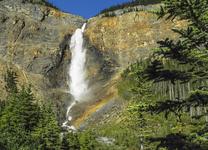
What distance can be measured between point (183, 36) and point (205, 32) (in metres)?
0.69

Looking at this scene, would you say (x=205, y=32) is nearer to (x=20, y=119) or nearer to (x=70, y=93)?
(x=20, y=119)

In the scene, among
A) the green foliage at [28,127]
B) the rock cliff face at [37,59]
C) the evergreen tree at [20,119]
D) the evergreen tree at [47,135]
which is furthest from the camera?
the rock cliff face at [37,59]

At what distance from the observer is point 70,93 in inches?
7382

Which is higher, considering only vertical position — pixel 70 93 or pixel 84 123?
pixel 70 93

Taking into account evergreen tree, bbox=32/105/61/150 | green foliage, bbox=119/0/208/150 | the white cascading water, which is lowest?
green foliage, bbox=119/0/208/150

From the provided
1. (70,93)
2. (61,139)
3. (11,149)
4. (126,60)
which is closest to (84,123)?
(70,93)

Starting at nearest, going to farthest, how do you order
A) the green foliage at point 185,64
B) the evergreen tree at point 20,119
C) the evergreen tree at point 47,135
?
1. the green foliage at point 185,64
2. the evergreen tree at point 20,119
3. the evergreen tree at point 47,135

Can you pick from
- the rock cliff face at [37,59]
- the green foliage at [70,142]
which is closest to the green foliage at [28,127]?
the green foliage at [70,142]

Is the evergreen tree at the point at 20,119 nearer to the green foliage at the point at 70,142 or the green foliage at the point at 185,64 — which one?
the green foliage at the point at 70,142

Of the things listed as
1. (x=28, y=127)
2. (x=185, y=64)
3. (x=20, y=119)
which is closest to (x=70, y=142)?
(x=28, y=127)

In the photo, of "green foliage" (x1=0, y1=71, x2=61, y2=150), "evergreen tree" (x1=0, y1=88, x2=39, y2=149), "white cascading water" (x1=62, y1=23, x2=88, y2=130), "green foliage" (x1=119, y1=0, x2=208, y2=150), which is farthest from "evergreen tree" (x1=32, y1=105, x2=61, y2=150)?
"white cascading water" (x1=62, y1=23, x2=88, y2=130)

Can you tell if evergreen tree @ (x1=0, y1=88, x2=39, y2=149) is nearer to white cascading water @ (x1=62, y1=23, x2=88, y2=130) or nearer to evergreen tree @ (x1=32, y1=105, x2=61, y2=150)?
evergreen tree @ (x1=32, y1=105, x2=61, y2=150)

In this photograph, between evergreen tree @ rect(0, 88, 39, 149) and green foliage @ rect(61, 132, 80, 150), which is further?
green foliage @ rect(61, 132, 80, 150)

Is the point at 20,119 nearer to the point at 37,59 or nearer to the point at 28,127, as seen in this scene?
the point at 28,127
